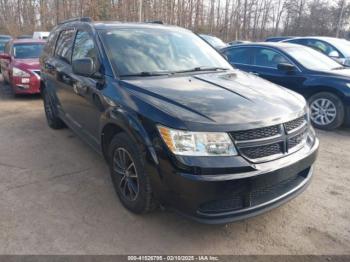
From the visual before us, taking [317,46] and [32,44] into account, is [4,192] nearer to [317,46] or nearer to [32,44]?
[32,44]

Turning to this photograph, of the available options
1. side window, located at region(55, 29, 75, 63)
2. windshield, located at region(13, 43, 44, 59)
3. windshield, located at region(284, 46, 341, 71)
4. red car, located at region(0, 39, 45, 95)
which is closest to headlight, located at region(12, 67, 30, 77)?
red car, located at region(0, 39, 45, 95)

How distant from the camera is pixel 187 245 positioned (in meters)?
2.65

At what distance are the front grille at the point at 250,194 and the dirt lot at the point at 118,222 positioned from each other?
0.43 metres

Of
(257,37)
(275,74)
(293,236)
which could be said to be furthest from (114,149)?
(257,37)

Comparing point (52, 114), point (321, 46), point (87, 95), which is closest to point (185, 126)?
point (87, 95)

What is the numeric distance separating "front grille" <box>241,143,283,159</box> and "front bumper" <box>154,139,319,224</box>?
0.07 meters

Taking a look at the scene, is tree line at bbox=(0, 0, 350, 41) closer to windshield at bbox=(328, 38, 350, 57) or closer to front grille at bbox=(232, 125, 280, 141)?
windshield at bbox=(328, 38, 350, 57)

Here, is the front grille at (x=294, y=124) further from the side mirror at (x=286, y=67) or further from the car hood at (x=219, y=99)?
the side mirror at (x=286, y=67)

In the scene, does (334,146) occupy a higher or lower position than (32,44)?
lower

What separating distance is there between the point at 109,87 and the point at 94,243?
4.96ft

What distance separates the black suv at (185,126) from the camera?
2328mm

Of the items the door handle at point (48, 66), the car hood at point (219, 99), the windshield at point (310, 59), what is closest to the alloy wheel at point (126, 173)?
the car hood at point (219, 99)

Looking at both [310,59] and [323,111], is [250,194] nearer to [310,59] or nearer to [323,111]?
[323,111]

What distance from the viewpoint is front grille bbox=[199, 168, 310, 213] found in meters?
2.35
